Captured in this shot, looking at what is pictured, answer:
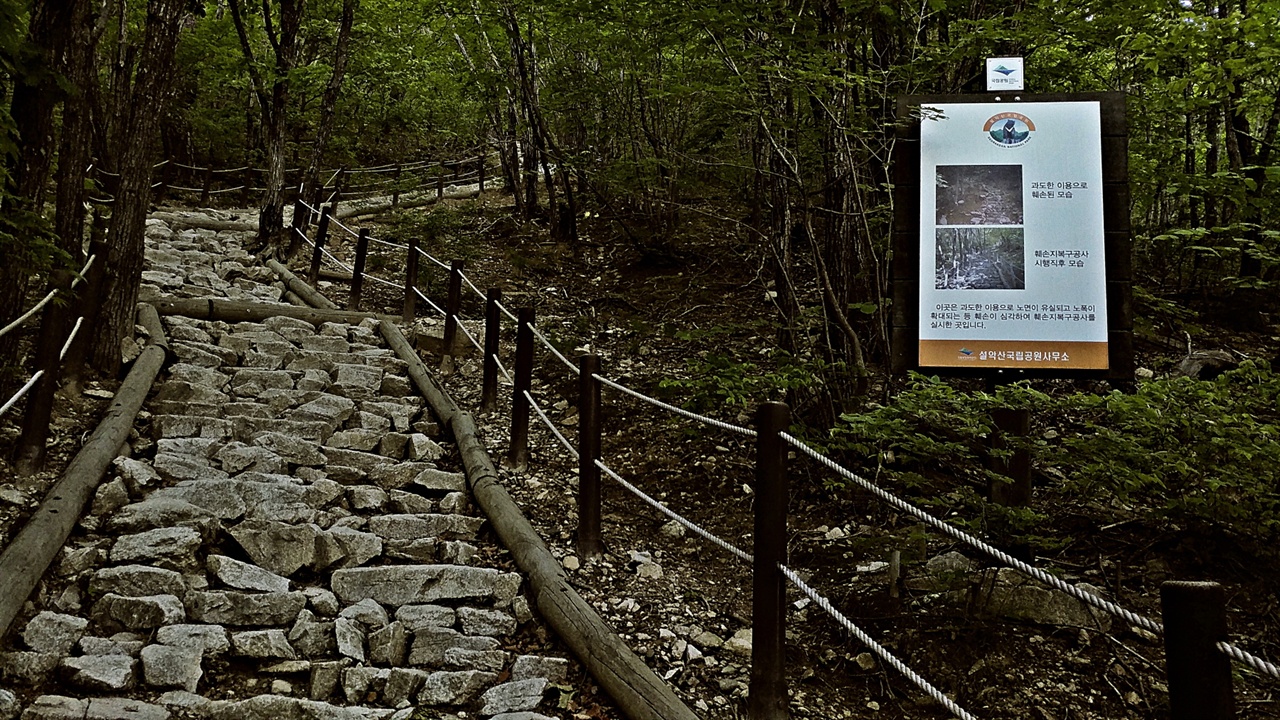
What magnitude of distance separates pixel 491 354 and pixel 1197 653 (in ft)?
19.6

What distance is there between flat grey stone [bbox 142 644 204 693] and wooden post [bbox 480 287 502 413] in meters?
3.70

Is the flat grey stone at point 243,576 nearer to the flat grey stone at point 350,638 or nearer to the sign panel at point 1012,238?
the flat grey stone at point 350,638

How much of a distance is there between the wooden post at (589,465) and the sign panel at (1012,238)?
1776mm

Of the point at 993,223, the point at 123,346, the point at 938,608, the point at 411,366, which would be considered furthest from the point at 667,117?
the point at 938,608

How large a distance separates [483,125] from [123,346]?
658 inches

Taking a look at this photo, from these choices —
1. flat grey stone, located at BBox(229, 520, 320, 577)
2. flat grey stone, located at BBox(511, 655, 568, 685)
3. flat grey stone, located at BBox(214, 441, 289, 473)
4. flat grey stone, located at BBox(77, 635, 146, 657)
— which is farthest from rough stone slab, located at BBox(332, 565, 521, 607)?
flat grey stone, located at BBox(214, 441, 289, 473)

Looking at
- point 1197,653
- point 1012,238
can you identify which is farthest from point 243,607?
point 1012,238

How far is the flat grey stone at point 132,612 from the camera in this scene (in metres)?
3.55

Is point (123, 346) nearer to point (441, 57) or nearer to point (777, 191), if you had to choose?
point (777, 191)

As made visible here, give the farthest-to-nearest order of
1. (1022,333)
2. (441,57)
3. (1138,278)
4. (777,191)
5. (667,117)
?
(441,57)
(667,117)
(1138,278)
(777,191)
(1022,333)

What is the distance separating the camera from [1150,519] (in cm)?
422

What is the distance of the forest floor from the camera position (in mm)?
3424

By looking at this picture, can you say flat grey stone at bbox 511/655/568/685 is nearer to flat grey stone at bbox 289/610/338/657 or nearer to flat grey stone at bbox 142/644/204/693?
flat grey stone at bbox 289/610/338/657

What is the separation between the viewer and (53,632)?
336 centimetres
